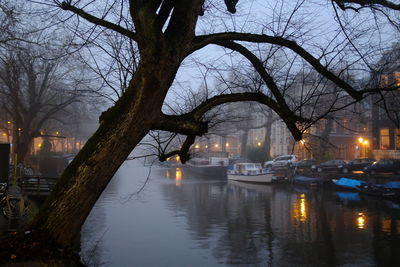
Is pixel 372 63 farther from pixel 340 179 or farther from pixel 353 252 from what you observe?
pixel 340 179

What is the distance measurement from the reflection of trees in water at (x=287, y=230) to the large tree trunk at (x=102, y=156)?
11945 millimetres

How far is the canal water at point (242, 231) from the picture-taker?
16625 mm

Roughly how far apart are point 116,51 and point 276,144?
3003 inches

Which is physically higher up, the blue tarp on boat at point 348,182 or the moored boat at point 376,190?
the blue tarp on boat at point 348,182

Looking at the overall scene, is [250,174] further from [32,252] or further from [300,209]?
[32,252]

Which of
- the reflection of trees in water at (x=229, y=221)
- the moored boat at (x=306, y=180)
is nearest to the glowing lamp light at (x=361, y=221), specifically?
the reflection of trees in water at (x=229, y=221)

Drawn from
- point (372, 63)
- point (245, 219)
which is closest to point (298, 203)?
point (245, 219)

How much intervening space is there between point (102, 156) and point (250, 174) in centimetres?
4685

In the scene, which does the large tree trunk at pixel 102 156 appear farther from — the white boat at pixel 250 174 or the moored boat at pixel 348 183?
the white boat at pixel 250 174

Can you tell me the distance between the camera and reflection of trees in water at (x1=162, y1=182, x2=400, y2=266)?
670 inches

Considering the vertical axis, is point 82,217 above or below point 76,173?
below

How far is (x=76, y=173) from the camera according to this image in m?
5.26

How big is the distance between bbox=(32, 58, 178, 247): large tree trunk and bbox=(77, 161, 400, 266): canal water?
4056mm

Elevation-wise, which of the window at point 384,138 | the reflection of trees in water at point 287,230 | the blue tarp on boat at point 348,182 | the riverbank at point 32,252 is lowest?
the reflection of trees in water at point 287,230
